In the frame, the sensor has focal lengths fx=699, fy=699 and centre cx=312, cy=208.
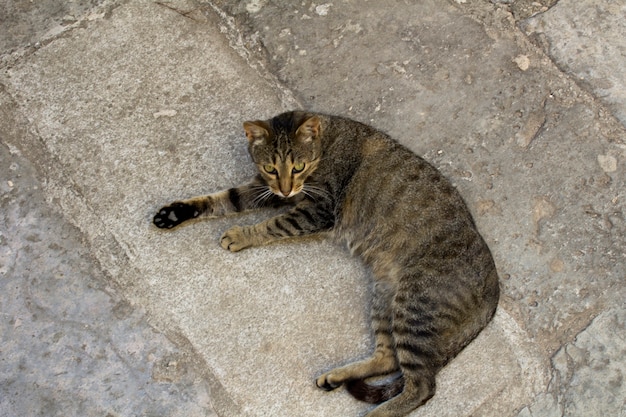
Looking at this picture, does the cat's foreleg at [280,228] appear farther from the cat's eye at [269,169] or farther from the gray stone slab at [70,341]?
the gray stone slab at [70,341]

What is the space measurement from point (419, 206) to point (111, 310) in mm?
1468

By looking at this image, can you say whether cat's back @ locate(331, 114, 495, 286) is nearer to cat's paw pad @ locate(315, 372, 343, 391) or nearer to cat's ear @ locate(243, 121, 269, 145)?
cat's ear @ locate(243, 121, 269, 145)

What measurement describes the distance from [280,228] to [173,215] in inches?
20.5

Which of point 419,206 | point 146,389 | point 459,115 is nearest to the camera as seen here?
point 146,389

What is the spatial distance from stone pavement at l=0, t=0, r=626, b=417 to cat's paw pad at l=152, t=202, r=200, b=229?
6 centimetres

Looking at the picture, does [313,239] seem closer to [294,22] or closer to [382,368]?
[382,368]

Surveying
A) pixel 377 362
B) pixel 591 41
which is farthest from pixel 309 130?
pixel 591 41

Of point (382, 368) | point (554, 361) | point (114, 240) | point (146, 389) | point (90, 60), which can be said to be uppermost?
point (90, 60)

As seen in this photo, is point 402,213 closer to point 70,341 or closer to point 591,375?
point 591,375

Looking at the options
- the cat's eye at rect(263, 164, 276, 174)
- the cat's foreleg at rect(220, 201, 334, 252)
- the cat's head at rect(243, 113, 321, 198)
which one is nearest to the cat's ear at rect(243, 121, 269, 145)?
the cat's head at rect(243, 113, 321, 198)

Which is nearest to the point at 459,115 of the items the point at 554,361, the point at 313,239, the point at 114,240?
the point at 313,239

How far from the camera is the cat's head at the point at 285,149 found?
330cm

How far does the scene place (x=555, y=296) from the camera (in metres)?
3.23

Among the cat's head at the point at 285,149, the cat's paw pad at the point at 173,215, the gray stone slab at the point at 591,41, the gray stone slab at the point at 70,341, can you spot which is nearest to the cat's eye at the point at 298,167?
the cat's head at the point at 285,149
